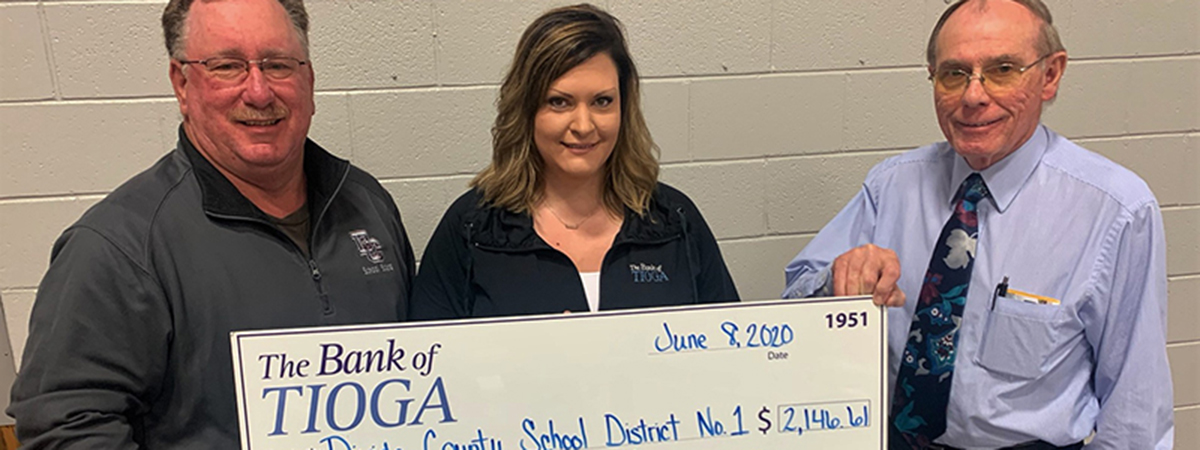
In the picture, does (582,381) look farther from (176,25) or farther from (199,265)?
(176,25)

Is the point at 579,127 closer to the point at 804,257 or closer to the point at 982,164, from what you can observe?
the point at 804,257

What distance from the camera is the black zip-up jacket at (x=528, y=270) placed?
1.25 m

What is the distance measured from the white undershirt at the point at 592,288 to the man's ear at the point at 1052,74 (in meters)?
0.86

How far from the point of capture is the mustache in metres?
1.10

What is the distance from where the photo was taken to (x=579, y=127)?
4.08ft

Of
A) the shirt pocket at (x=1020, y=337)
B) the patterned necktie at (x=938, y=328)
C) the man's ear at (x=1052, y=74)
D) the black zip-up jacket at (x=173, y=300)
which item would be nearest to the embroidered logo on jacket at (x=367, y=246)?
the black zip-up jacket at (x=173, y=300)

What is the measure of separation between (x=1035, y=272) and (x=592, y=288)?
786 millimetres

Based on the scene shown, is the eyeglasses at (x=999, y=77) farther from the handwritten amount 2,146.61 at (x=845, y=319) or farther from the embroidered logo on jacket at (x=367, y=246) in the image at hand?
the embroidered logo on jacket at (x=367, y=246)

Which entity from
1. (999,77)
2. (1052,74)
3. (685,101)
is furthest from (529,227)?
(1052,74)

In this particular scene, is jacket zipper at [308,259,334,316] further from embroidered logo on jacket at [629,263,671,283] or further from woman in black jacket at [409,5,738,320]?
embroidered logo on jacket at [629,263,671,283]

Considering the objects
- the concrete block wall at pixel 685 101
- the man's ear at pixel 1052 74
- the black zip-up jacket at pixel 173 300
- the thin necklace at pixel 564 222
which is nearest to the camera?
the black zip-up jacket at pixel 173 300

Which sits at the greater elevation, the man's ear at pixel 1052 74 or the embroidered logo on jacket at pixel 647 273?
the man's ear at pixel 1052 74

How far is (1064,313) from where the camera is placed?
3.84 ft

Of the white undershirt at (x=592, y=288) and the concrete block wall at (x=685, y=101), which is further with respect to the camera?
the concrete block wall at (x=685, y=101)
